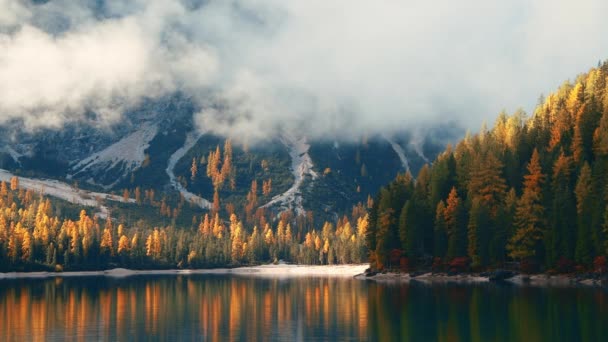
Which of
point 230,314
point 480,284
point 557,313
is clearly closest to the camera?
point 557,313

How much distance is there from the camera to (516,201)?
→ 145875mm

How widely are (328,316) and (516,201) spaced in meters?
70.1

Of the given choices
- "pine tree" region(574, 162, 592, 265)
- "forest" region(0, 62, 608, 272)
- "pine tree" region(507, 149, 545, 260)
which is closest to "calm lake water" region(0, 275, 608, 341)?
"pine tree" region(574, 162, 592, 265)

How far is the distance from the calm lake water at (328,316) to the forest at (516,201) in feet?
61.2

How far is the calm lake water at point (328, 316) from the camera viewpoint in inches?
2803

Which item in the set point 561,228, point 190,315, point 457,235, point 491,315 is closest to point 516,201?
point 561,228

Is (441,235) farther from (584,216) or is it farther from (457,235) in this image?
(584,216)

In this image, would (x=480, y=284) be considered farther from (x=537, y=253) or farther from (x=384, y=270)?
(x=384, y=270)

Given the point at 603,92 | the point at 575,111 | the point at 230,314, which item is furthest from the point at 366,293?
the point at 603,92

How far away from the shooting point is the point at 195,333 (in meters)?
75.4

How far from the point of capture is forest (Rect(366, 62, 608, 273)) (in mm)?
132875

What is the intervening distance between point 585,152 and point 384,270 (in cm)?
5417

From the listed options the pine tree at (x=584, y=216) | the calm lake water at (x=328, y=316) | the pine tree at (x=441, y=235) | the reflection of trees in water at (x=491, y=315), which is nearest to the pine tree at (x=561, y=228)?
the pine tree at (x=584, y=216)

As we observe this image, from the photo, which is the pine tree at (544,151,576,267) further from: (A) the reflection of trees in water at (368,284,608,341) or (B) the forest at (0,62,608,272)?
(A) the reflection of trees in water at (368,284,608,341)
